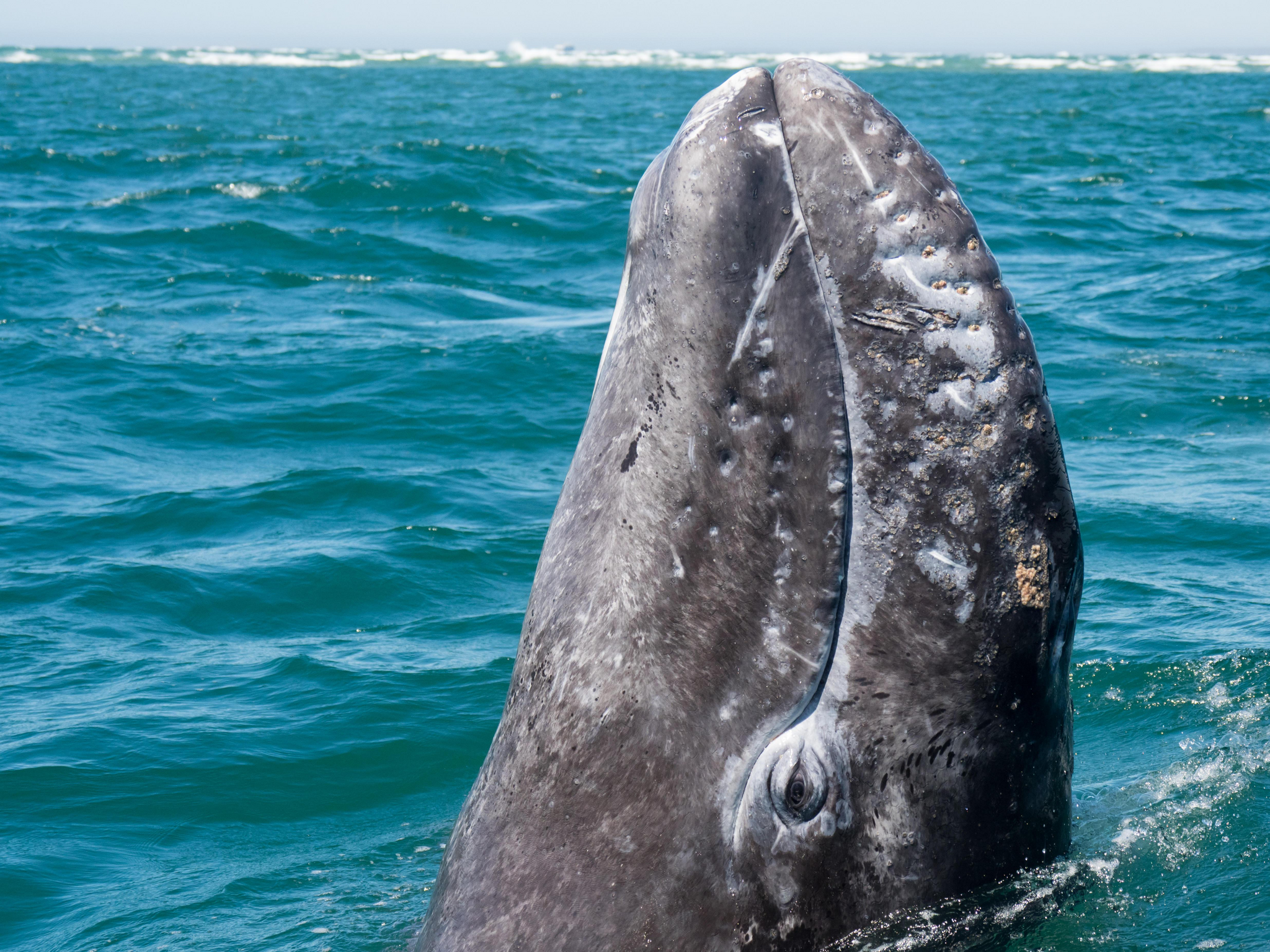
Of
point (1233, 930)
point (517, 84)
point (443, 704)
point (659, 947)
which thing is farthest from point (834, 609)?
point (517, 84)

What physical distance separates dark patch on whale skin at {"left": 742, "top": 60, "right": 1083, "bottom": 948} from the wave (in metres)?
126

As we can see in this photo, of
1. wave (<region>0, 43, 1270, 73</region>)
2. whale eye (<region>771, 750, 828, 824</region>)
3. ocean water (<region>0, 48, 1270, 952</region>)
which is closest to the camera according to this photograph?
whale eye (<region>771, 750, 828, 824</region>)

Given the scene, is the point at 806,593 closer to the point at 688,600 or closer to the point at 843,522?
the point at 843,522

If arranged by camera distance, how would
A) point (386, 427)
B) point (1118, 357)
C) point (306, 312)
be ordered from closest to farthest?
1. point (386, 427)
2. point (1118, 357)
3. point (306, 312)

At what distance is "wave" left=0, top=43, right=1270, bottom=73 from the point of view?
13675 centimetres

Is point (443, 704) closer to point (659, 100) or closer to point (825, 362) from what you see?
point (825, 362)

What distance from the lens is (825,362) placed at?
13.0 ft

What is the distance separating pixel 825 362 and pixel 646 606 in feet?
2.95

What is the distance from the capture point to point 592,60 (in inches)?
6535

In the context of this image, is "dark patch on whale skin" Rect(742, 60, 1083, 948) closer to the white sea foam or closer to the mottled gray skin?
the mottled gray skin

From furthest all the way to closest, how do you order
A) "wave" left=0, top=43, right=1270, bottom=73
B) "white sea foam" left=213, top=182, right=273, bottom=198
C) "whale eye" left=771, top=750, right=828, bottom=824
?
"wave" left=0, top=43, right=1270, bottom=73 < "white sea foam" left=213, top=182, right=273, bottom=198 < "whale eye" left=771, top=750, right=828, bottom=824

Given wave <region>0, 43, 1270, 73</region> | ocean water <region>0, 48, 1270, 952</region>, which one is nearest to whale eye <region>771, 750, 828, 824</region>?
ocean water <region>0, 48, 1270, 952</region>

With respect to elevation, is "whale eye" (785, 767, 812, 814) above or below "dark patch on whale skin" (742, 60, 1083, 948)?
below

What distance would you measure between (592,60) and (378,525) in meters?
162
